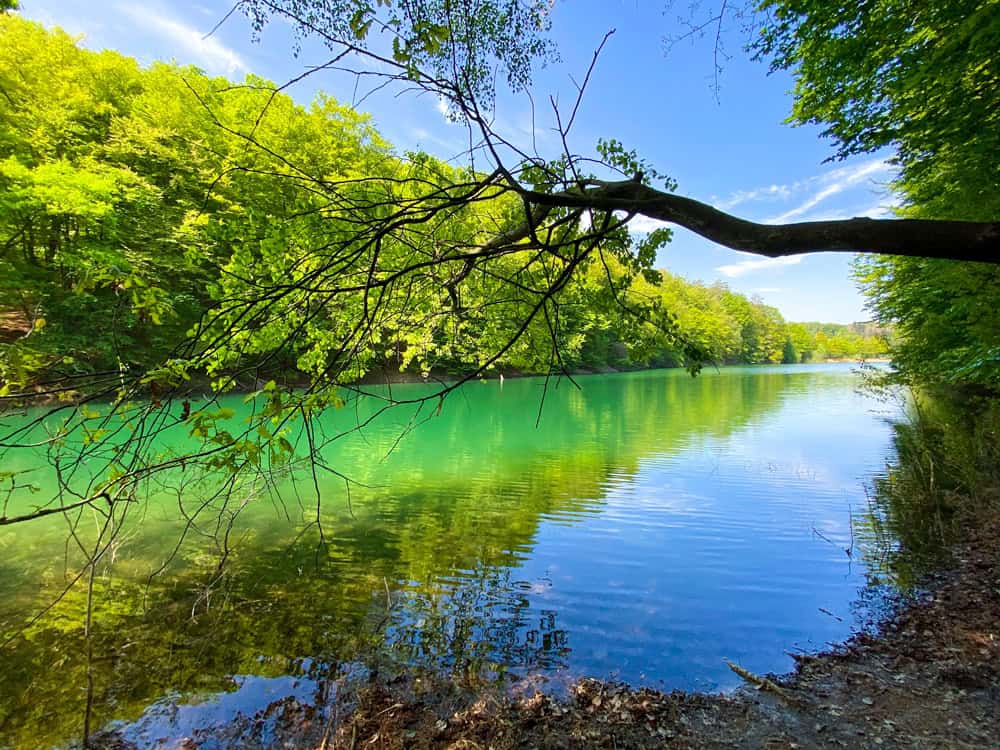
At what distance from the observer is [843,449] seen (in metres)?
14.1

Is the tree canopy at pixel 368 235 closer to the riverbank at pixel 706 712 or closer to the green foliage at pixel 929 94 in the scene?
the green foliage at pixel 929 94

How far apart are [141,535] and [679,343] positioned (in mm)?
8300

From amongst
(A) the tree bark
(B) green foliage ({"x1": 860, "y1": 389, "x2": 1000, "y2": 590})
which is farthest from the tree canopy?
(B) green foliage ({"x1": 860, "y1": 389, "x2": 1000, "y2": 590})

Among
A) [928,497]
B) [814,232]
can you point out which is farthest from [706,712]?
[928,497]

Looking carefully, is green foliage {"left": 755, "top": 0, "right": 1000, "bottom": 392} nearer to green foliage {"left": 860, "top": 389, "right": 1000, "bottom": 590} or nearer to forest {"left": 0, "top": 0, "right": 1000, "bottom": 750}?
forest {"left": 0, "top": 0, "right": 1000, "bottom": 750}

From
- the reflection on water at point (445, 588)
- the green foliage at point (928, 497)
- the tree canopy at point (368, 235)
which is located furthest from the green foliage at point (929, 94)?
the reflection on water at point (445, 588)

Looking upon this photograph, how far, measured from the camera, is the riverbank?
3.10 meters

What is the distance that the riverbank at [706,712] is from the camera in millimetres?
3098

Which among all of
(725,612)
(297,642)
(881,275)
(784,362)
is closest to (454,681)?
(297,642)

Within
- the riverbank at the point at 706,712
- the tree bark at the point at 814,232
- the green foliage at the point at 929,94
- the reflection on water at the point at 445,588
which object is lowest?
the reflection on water at the point at 445,588

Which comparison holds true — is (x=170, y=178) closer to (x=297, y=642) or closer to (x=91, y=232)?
(x=91, y=232)

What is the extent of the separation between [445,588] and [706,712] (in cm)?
315

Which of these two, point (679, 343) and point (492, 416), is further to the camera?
point (492, 416)

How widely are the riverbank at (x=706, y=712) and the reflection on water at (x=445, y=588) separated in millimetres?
322
